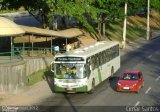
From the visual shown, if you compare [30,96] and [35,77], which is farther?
[35,77]

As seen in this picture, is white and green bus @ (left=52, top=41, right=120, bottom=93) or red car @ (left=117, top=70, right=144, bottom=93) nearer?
white and green bus @ (left=52, top=41, right=120, bottom=93)

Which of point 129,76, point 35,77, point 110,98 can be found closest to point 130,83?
point 129,76

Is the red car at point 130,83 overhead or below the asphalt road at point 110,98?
overhead

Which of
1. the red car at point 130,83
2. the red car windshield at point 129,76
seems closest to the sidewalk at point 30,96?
the red car at point 130,83

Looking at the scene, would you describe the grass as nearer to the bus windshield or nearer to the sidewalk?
the sidewalk

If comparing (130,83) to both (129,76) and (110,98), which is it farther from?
(110,98)

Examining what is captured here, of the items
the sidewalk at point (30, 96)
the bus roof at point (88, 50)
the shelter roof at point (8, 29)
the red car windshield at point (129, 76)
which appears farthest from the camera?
the shelter roof at point (8, 29)

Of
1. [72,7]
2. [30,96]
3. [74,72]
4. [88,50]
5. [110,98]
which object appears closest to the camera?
[110,98]

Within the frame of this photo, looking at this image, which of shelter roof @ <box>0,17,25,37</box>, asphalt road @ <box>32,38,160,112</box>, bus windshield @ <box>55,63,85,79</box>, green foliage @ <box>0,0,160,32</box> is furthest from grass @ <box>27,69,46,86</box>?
green foliage @ <box>0,0,160,32</box>

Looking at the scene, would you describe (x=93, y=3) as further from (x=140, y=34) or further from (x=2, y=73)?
(x=2, y=73)

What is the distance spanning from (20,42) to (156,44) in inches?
944

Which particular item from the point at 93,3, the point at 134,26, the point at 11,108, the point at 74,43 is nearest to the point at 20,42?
the point at 74,43

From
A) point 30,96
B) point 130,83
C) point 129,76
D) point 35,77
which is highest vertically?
point 129,76

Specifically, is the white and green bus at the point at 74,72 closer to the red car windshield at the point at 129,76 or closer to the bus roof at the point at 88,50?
the bus roof at the point at 88,50
